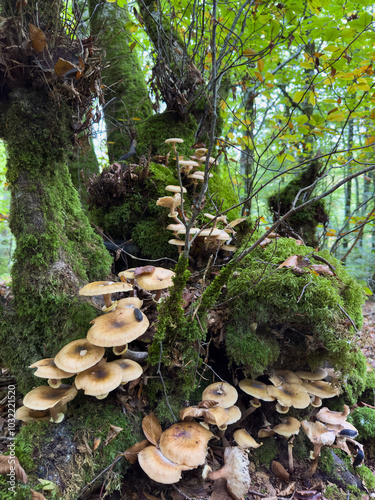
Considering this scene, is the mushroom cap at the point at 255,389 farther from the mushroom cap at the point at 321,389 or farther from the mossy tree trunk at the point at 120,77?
the mossy tree trunk at the point at 120,77

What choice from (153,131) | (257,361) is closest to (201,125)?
(153,131)

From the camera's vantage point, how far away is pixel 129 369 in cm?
257

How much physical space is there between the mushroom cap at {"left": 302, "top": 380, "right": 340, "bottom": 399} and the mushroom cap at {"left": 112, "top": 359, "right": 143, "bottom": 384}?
1.97 m

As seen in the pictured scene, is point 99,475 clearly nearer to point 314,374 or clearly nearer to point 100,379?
point 100,379

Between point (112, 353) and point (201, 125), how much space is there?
4.95m

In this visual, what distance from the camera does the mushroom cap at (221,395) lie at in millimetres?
2764

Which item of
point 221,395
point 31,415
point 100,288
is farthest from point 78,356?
point 221,395

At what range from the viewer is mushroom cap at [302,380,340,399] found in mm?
3148

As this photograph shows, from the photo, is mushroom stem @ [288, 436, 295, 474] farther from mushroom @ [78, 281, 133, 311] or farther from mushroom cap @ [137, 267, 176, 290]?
mushroom @ [78, 281, 133, 311]

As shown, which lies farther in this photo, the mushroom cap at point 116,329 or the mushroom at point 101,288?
the mushroom at point 101,288

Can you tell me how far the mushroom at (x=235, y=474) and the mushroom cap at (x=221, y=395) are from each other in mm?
417

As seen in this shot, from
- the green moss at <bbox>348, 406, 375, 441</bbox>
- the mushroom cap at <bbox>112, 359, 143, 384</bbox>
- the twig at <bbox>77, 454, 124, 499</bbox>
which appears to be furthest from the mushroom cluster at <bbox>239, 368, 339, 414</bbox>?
the twig at <bbox>77, 454, 124, 499</bbox>

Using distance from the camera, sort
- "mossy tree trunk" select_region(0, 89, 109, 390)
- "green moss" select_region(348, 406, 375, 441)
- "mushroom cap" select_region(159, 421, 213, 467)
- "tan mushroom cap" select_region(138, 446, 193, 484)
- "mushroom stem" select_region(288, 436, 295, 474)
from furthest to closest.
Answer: "green moss" select_region(348, 406, 375, 441)
"mushroom stem" select_region(288, 436, 295, 474)
"mossy tree trunk" select_region(0, 89, 109, 390)
"mushroom cap" select_region(159, 421, 213, 467)
"tan mushroom cap" select_region(138, 446, 193, 484)

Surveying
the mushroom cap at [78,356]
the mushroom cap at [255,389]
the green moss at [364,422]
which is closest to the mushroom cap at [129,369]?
the mushroom cap at [78,356]
